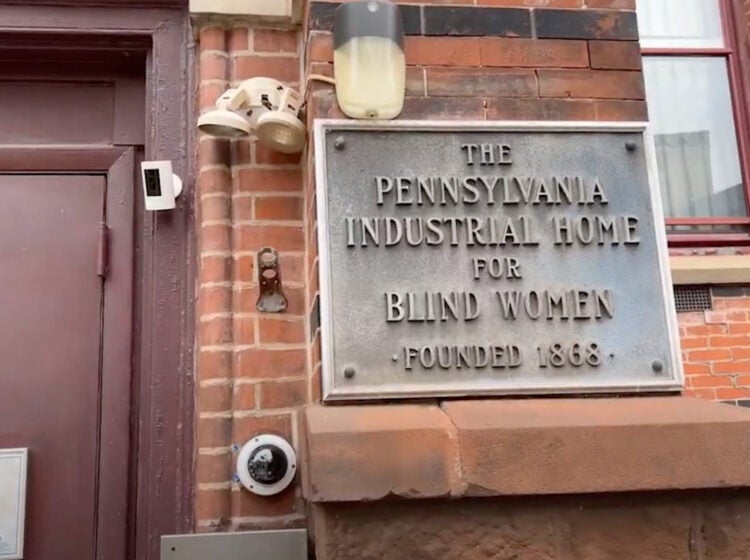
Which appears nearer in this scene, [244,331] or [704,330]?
[244,331]

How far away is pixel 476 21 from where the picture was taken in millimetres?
2391

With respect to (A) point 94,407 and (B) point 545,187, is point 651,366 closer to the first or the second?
(B) point 545,187

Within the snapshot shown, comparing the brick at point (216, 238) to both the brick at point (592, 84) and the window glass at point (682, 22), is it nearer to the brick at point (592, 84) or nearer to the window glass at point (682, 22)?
the brick at point (592, 84)

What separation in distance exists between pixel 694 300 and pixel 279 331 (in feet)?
7.36

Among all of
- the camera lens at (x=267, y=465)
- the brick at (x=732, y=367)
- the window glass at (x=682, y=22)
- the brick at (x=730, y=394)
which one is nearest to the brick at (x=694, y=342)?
the brick at (x=732, y=367)

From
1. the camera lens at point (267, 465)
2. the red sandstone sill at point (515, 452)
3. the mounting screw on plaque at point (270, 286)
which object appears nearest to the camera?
the red sandstone sill at point (515, 452)

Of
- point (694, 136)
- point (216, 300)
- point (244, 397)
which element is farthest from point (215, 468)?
point (694, 136)

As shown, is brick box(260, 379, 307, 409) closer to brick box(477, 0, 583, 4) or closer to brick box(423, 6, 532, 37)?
brick box(423, 6, 532, 37)

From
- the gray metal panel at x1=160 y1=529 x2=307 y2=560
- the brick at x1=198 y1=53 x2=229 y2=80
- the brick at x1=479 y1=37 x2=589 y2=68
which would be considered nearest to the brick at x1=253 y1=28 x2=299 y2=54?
the brick at x1=198 y1=53 x2=229 y2=80

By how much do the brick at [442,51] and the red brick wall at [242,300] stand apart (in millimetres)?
424

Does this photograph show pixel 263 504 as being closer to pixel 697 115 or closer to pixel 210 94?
pixel 210 94

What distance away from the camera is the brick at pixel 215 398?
233cm

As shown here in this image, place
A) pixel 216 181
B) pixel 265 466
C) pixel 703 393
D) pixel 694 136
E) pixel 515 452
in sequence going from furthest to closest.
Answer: pixel 694 136 < pixel 703 393 < pixel 216 181 < pixel 265 466 < pixel 515 452

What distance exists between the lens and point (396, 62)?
2221 millimetres
